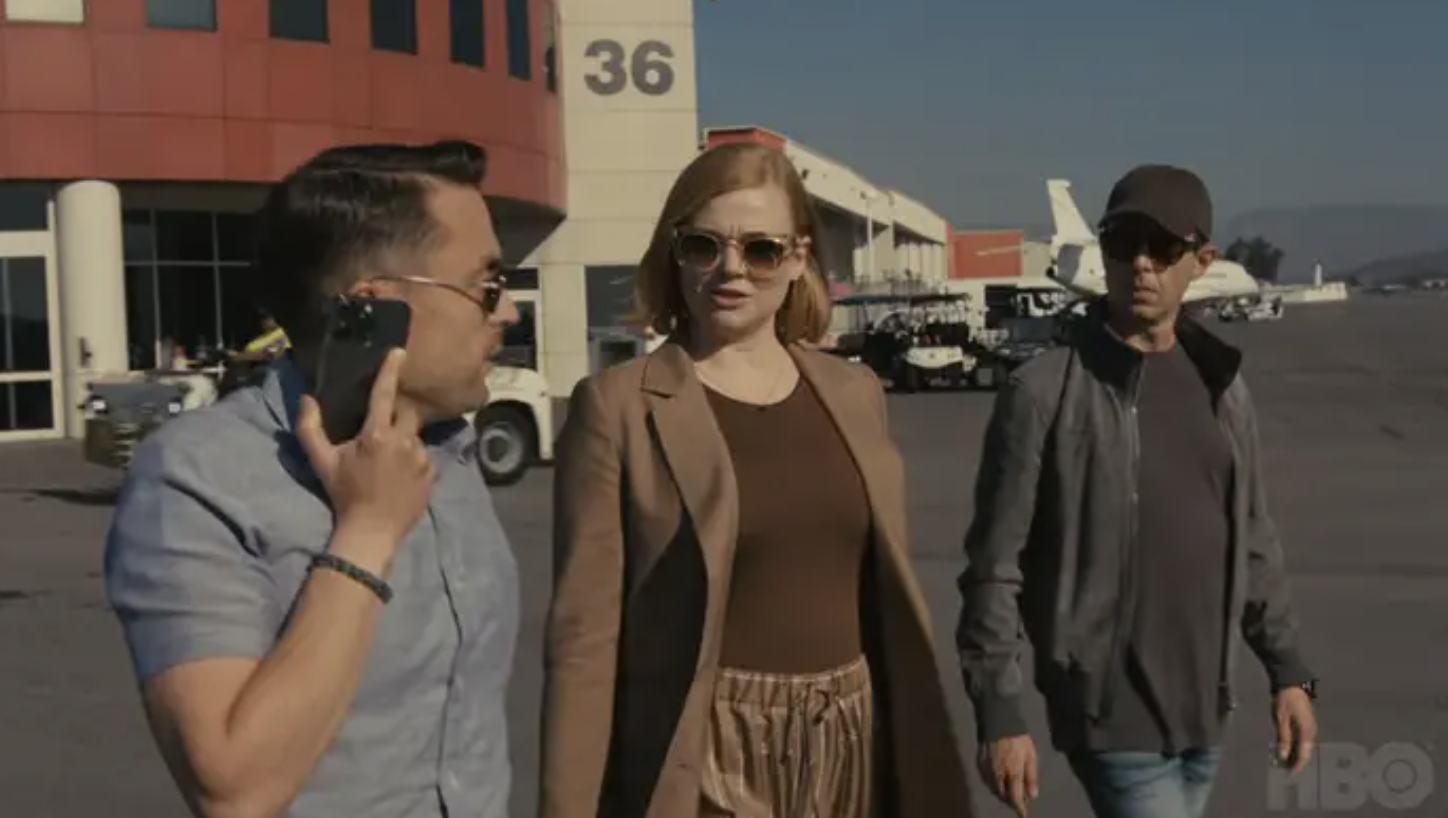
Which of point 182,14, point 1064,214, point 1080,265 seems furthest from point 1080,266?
point 182,14

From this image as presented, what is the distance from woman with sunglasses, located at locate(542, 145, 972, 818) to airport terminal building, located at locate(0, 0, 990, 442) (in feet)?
58.8

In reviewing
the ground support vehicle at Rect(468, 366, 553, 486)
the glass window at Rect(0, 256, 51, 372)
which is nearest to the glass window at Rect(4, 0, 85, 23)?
the glass window at Rect(0, 256, 51, 372)

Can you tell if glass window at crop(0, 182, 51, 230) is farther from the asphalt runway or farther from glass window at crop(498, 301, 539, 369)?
glass window at crop(498, 301, 539, 369)

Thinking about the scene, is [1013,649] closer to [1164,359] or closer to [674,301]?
[1164,359]

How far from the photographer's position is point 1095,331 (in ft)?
11.2

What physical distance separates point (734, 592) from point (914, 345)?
1311 inches

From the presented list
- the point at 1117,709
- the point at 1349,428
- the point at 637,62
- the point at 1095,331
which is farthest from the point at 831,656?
the point at 637,62

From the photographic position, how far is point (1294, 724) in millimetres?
3580

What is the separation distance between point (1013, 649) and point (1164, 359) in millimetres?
664

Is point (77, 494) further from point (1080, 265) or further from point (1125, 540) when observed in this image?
point (1080, 265)

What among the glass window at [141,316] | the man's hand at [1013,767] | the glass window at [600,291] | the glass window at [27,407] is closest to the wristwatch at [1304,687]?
the man's hand at [1013,767]

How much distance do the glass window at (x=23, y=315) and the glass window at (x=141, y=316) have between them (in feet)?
4.79

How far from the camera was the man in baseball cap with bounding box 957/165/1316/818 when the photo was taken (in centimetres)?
331

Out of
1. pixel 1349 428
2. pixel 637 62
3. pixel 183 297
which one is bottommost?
pixel 1349 428
